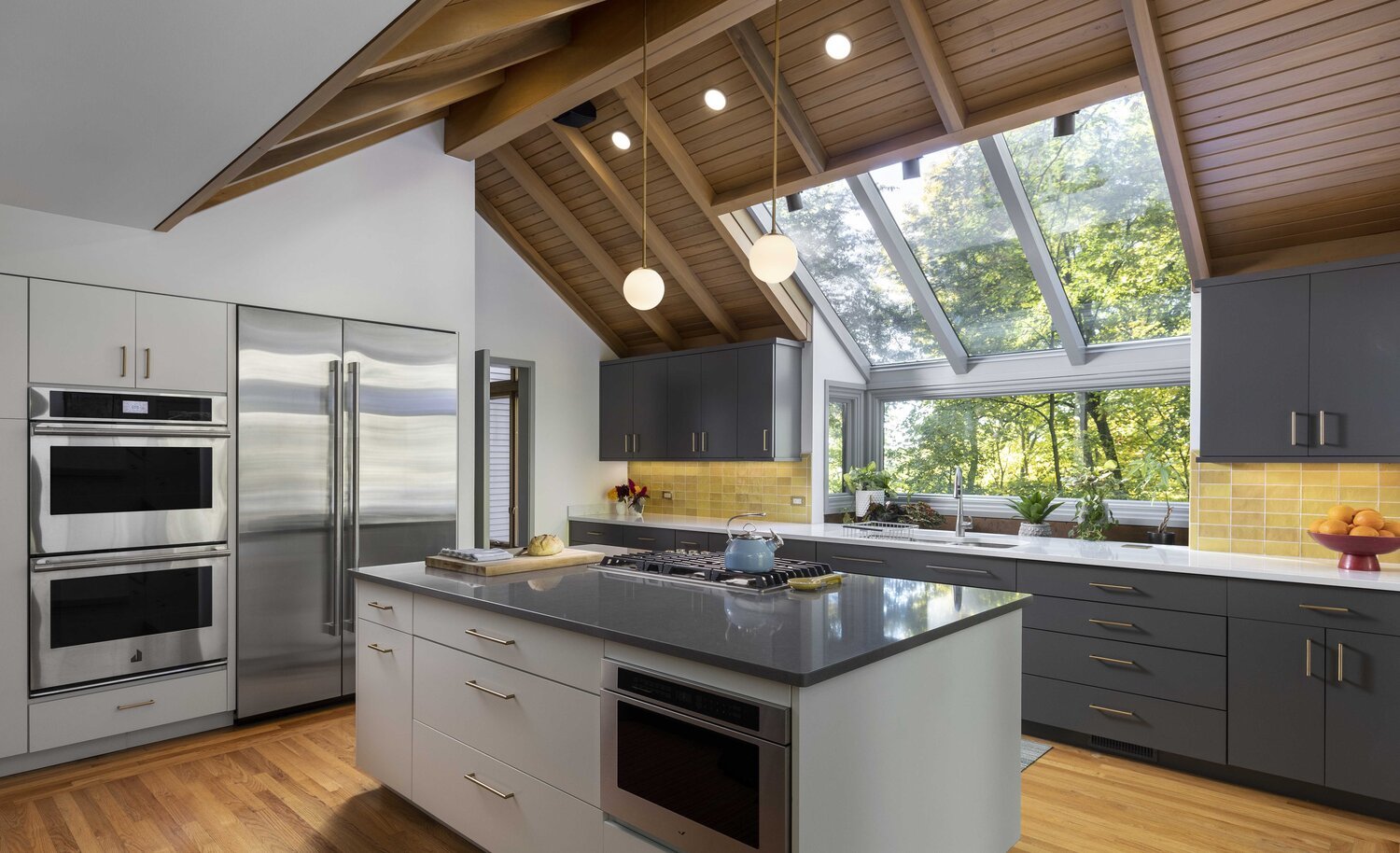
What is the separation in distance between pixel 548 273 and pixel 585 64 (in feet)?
8.24

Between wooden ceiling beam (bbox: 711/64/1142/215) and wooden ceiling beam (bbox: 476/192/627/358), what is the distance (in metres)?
1.96

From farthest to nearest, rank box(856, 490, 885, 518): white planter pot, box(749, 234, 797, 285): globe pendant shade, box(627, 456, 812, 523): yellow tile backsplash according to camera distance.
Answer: box(627, 456, 812, 523): yellow tile backsplash < box(856, 490, 885, 518): white planter pot < box(749, 234, 797, 285): globe pendant shade

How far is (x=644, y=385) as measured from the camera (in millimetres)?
6289

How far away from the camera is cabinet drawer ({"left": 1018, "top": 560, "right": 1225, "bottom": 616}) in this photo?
333cm

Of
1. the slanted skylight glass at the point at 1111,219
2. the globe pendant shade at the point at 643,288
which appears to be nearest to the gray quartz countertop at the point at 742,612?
the globe pendant shade at the point at 643,288

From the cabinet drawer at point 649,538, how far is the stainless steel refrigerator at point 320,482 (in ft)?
5.39

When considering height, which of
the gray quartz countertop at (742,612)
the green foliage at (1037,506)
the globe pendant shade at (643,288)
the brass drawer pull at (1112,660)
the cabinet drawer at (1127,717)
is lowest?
the cabinet drawer at (1127,717)

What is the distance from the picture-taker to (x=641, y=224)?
5383 millimetres

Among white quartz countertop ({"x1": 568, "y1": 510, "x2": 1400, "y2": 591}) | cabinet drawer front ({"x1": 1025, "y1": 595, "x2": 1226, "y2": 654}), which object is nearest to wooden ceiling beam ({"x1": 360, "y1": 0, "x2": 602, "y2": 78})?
white quartz countertop ({"x1": 568, "y1": 510, "x2": 1400, "y2": 591})

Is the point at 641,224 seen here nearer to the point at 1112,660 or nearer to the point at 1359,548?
the point at 1112,660

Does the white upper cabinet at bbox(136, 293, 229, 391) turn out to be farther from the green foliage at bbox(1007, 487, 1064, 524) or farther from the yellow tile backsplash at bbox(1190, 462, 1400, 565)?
the yellow tile backsplash at bbox(1190, 462, 1400, 565)

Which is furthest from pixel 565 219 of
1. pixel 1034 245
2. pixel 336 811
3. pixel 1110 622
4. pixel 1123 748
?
pixel 1123 748

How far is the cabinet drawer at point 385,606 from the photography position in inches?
115

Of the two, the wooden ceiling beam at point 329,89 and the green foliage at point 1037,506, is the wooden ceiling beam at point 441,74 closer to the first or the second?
the wooden ceiling beam at point 329,89
